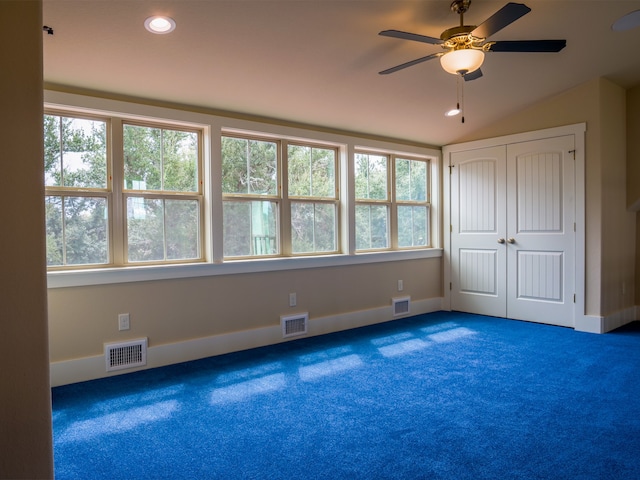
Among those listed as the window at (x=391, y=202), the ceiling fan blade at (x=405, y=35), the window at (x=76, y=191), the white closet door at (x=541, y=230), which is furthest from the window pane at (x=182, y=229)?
the white closet door at (x=541, y=230)

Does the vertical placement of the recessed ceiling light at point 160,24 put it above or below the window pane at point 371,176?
above

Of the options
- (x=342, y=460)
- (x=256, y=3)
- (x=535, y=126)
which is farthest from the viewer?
(x=535, y=126)

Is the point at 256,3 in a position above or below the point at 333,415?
above

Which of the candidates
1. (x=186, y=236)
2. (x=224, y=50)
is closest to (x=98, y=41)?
(x=224, y=50)

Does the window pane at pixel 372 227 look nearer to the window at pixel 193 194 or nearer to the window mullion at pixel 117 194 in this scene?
the window at pixel 193 194

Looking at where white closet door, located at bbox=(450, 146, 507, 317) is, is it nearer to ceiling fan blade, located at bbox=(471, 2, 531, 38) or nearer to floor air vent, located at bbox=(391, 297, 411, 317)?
floor air vent, located at bbox=(391, 297, 411, 317)

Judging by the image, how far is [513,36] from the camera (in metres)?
3.32

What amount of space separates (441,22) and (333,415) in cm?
279

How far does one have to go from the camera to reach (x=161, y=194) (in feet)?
11.8

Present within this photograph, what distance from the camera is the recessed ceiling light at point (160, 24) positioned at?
Result: 8.32 feet

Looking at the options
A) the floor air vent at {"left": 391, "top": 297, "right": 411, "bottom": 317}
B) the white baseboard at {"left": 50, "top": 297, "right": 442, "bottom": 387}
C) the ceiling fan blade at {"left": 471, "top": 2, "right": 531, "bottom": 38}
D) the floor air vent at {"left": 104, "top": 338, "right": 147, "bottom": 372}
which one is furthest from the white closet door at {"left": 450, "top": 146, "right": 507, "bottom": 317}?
the floor air vent at {"left": 104, "top": 338, "right": 147, "bottom": 372}

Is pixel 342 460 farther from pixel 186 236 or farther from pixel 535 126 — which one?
pixel 535 126

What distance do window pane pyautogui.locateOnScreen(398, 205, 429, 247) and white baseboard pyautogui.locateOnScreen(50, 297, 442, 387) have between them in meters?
0.79

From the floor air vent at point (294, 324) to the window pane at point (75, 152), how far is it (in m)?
2.07
